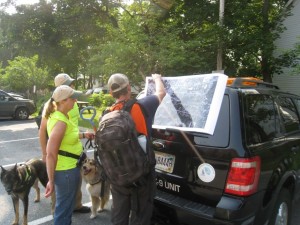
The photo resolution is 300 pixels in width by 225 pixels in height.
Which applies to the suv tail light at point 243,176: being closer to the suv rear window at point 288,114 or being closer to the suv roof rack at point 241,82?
the suv roof rack at point 241,82

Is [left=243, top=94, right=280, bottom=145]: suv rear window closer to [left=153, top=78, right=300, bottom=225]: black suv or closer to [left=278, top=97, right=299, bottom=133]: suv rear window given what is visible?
[left=153, top=78, right=300, bottom=225]: black suv

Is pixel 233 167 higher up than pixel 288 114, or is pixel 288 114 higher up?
pixel 288 114

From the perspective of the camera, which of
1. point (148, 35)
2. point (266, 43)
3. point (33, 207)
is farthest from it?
point (266, 43)

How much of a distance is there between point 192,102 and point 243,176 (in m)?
0.84

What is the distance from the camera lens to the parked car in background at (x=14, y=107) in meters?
15.4

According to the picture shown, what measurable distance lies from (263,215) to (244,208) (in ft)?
1.02

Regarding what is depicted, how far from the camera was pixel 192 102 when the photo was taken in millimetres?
2949

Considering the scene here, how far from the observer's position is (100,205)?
174 inches

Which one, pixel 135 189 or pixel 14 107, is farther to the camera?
pixel 14 107

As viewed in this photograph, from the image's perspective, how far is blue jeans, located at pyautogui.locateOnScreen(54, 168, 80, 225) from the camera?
298cm

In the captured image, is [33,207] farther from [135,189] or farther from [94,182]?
[135,189]

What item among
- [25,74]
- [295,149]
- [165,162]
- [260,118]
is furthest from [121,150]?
[25,74]

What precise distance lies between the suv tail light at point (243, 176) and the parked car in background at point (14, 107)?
1509 cm

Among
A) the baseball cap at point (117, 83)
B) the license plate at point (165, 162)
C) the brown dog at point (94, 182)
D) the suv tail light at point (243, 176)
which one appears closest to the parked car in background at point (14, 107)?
the brown dog at point (94, 182)
